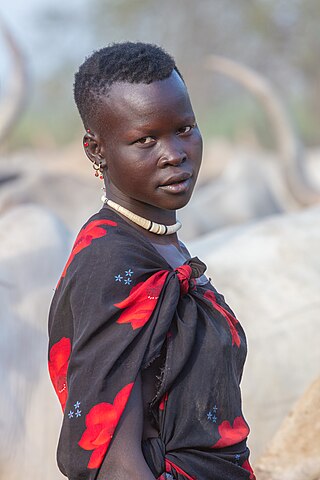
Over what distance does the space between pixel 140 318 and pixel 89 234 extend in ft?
0.58

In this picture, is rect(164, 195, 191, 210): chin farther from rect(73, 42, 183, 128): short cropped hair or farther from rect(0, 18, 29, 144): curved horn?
rect(0, 18, 29, 144): curved horn

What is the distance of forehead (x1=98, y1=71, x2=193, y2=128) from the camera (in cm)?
160

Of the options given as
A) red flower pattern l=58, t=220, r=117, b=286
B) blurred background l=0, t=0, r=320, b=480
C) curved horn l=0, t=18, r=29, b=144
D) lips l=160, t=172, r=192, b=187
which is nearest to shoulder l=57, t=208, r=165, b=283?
red flower pattern l=58, t=220, r=117, b=286

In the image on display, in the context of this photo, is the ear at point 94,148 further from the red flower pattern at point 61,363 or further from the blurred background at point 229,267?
the blurred background at point 229,267

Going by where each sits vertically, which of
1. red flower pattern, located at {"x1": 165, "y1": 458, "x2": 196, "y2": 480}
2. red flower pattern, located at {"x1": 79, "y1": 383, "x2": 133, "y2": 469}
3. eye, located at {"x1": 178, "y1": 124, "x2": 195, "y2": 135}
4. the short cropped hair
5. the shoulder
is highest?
the short cropped hair

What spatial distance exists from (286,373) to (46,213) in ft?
3.20

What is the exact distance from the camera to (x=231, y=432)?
1625 mm

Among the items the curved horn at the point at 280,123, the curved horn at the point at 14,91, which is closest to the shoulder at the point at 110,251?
the curved horn at the point at 14,91

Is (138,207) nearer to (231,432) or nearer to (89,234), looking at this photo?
(89,234)

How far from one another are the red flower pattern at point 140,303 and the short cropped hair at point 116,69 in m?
0.31

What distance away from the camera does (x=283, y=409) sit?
3252 mm

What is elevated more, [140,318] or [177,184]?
[177,184]

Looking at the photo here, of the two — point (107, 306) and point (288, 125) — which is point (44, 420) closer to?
point (107, 306)

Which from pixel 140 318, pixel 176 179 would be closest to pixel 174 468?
pixel 140 318
